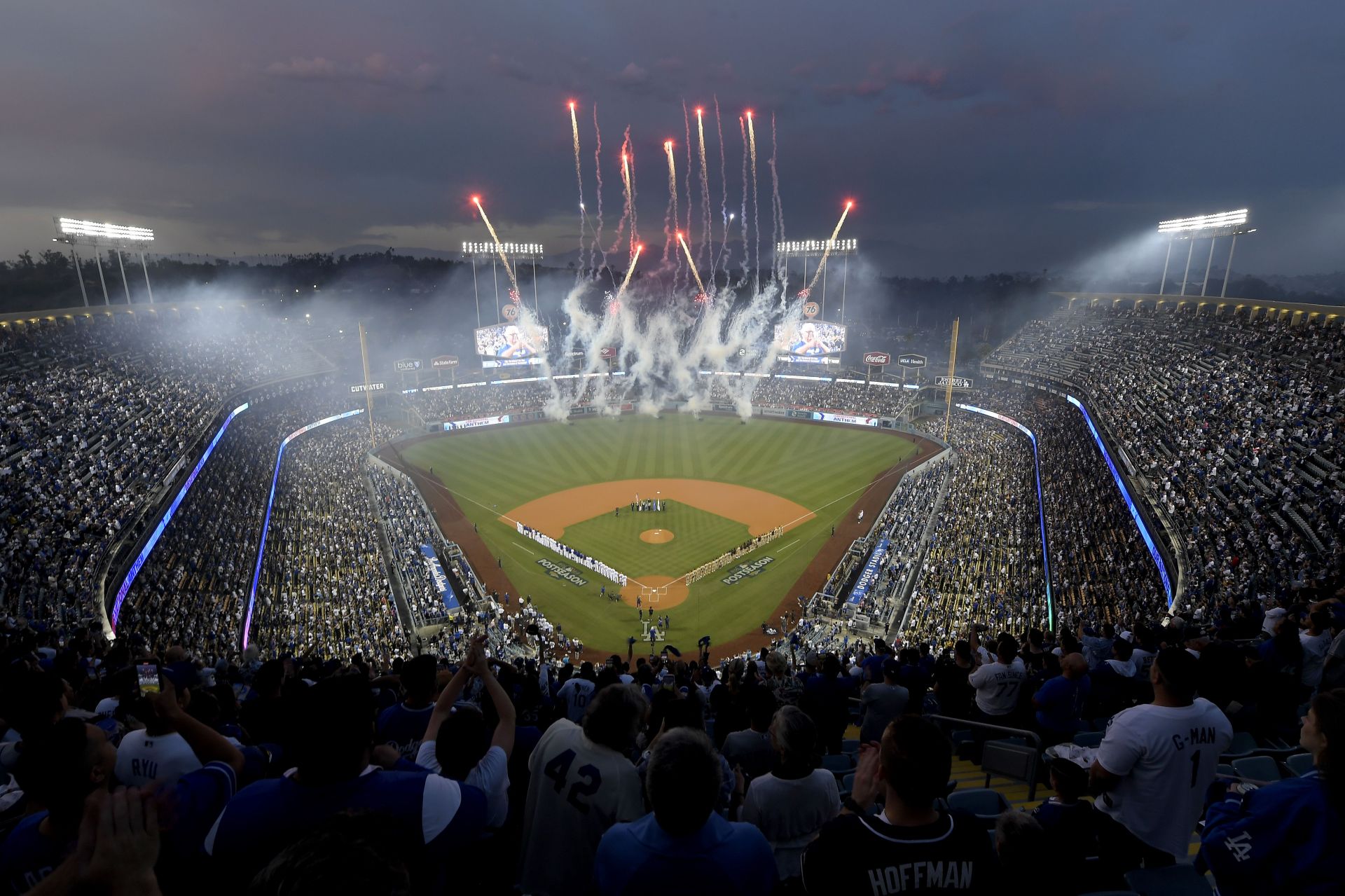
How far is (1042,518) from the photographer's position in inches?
1331

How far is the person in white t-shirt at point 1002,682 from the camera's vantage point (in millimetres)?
8078

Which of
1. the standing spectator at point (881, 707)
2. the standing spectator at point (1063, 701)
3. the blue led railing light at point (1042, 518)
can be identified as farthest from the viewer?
the blue led railing light at point (1042, 518)

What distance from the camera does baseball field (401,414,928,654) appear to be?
101ft

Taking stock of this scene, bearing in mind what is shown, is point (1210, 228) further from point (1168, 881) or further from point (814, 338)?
point (1168, 881)

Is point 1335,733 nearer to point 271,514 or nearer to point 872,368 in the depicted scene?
point 271,514

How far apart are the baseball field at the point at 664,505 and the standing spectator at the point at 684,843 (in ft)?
80.2

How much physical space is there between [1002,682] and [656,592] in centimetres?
2435

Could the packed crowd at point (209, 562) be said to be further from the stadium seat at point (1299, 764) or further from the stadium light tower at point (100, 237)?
the stadium light tower at point (100, 237)

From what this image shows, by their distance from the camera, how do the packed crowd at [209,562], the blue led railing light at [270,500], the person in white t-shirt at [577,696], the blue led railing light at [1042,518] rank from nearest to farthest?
the person in white t-shirt at [577,696]
the packed crowd at [209,562]
the blue led railing light at [1042,518]
the blue led railing light at [270,500]

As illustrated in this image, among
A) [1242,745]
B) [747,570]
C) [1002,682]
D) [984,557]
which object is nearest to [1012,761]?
[1002,682]

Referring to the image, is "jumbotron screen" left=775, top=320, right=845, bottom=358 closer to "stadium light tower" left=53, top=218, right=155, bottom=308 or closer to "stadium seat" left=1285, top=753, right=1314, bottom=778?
"stadium light tower" left=53, top=218, right=155, bottom=308

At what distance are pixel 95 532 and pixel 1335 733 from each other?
94.4ft

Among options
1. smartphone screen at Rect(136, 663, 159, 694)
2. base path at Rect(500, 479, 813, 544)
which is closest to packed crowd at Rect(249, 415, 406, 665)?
base path at Rect(500, 479, 813, 544)

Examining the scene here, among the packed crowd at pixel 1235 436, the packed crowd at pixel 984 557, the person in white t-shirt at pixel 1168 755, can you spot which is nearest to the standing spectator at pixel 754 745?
the person in white t-shirt at pixel 1168 755
